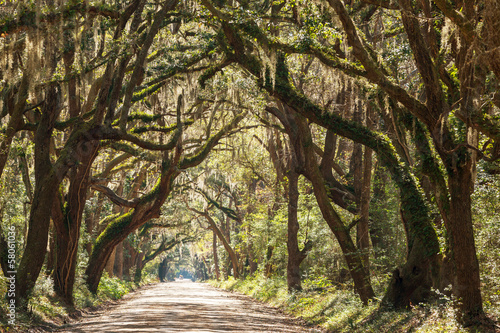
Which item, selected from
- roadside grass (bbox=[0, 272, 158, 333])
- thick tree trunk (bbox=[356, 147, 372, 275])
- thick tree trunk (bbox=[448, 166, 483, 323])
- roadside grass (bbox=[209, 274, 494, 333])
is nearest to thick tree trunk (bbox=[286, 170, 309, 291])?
roadside grass (bbox=[209, 274, 494, 333])

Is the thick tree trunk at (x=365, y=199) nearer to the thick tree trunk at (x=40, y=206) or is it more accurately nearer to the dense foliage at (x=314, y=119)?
the dense foliage at (x=314, y=119)

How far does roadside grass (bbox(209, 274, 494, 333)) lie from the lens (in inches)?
297

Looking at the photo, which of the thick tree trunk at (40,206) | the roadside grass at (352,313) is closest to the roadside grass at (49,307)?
the thick tree trunk at (40,206)

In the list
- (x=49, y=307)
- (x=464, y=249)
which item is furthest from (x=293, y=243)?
(x=464, y=249)

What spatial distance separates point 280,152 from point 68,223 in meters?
11.3

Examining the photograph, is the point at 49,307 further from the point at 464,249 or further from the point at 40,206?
the point at 464,249

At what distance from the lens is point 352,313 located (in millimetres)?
11070

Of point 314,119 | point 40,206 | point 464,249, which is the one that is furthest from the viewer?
point 40,206

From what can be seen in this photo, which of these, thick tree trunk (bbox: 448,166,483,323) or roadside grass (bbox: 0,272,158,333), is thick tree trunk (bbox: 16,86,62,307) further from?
thick tree trunk (bbox: 448,166,483,323)

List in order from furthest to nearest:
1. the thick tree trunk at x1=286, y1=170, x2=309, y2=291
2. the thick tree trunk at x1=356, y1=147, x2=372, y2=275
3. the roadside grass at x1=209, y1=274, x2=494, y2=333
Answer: the thick tree trunk at x1=286, y1=170, x2=309, y2=291, the thick tree trunk at x1=356, y1=147, x2=372, y2=275, the roadside grass at x1=209, y1=274, x2=494, y2=333

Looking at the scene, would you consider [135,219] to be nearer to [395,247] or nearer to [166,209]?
[395,247]

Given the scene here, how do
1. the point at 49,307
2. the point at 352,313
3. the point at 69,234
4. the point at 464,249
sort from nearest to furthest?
the point at 464,249 → the point at 49,307 → the point at 352,313 → the point at 69,234

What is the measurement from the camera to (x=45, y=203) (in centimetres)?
1054

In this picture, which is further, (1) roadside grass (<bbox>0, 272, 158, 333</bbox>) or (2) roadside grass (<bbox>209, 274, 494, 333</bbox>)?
(1) roadside grass (<bbox>0, 272, 158, 333</bbox>)
